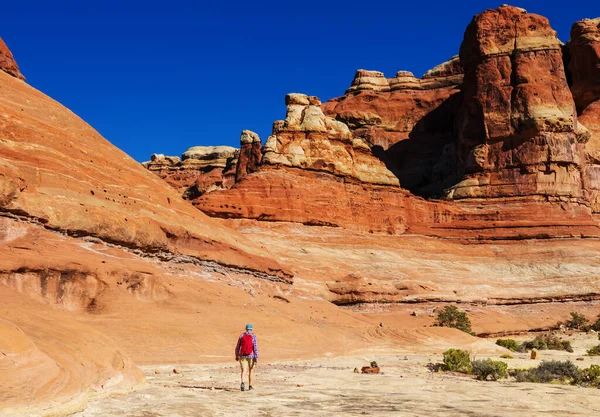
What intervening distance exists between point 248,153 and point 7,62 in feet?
165

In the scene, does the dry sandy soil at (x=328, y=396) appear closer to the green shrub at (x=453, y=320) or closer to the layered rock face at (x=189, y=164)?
the green shrub at (x=453, y=320)

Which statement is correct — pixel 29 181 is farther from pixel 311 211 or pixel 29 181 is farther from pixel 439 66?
pixel 439 66

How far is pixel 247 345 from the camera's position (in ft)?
44.0

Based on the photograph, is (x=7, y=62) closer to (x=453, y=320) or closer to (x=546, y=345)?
(x=453, y=320)

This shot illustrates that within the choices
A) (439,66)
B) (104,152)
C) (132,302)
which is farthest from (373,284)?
(439,66)

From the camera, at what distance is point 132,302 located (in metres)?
20.3

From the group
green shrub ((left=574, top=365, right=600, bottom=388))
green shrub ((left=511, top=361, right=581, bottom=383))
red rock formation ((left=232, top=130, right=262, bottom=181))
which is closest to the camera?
green shrub ((left=574, top=365, right=600, bottom=388))

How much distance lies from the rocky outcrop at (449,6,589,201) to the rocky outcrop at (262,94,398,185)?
39.9 ft

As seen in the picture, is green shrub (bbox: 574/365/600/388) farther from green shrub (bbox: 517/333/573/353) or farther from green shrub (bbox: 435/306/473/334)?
green shrub (bbox: 435/306/473/334)

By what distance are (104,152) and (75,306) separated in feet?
36.7

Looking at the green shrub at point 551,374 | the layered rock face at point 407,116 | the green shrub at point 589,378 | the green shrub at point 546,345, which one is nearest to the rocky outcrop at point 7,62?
the green shrub at point 551,374

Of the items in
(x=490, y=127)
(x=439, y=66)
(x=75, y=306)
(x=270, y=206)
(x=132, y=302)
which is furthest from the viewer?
(x=439, y=66)

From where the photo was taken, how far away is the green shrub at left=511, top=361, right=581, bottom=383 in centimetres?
1616

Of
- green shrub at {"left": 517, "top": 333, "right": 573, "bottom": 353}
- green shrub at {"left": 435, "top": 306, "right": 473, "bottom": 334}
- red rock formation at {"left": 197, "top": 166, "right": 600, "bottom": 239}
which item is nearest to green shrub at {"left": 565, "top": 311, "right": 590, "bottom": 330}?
green shrub at {"left": 435, "top": 306, "right": 473, "bottom": 334}
